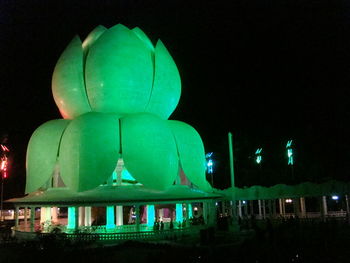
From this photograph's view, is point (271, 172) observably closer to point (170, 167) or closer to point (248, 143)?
point (248, 143)

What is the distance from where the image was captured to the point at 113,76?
2655 centimetres

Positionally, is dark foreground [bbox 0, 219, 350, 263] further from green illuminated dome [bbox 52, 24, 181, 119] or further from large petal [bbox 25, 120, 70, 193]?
green illuminated dome [bbox 52, 24, 181, 119]


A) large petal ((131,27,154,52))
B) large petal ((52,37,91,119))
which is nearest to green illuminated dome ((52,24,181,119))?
large petal ((52,37,91,119))

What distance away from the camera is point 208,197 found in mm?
26578

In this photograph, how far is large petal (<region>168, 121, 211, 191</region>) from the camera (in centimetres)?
2706

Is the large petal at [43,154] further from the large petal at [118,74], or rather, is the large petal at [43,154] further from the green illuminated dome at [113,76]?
the large petal at [118,74]

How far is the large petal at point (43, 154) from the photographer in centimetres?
2609

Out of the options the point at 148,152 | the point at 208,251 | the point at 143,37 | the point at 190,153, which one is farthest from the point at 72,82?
the point at 208,251

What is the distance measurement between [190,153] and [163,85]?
5.26 metres

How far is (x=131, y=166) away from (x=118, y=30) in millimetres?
10150

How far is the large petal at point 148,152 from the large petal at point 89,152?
0.77 metres

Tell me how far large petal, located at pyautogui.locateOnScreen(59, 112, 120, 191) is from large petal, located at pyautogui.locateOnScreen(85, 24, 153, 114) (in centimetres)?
206

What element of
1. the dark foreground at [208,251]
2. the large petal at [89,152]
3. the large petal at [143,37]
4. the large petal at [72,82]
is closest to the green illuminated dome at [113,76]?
the large petal at [72,82]

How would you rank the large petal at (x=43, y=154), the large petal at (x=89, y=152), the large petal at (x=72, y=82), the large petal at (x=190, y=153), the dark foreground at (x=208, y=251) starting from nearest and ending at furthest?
the dark foreground at (x=208, y=251)
the large petal at (x=89, y=152)
the large petal at (x=43, y=154)
the large petal at (x=190, y=153)
the large petal at (x=72, y=82)
